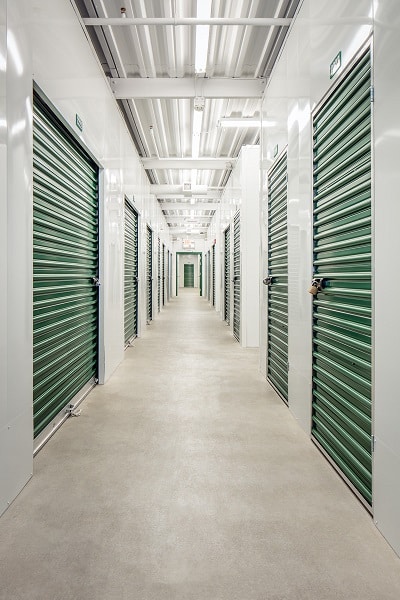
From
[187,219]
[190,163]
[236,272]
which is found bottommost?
[236,272]

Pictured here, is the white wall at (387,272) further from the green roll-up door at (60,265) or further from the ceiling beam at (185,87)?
the ceiling beam at (185,87)

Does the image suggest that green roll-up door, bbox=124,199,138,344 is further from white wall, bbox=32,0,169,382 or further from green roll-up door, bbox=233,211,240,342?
green roll-up door, bbox=233,211,240,342

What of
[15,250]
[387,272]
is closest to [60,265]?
[15,250]

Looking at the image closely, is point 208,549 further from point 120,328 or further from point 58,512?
point 120,328

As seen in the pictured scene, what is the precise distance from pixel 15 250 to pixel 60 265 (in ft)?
3.40

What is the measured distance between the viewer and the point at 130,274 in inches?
271

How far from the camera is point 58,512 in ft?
6.25

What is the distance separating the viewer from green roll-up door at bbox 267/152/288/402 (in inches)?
144

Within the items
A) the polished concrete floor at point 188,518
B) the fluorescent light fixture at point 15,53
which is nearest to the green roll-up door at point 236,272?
the polished concrete floor at point 188,518

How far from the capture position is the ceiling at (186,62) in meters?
3.42

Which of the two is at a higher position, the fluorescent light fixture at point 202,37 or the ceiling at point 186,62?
the ceiling at point 186,62

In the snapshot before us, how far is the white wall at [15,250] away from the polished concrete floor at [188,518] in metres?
0.29

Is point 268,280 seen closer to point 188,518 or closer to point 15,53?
point 188,518

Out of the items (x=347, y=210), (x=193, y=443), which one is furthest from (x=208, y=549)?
(x=347, y=210)
